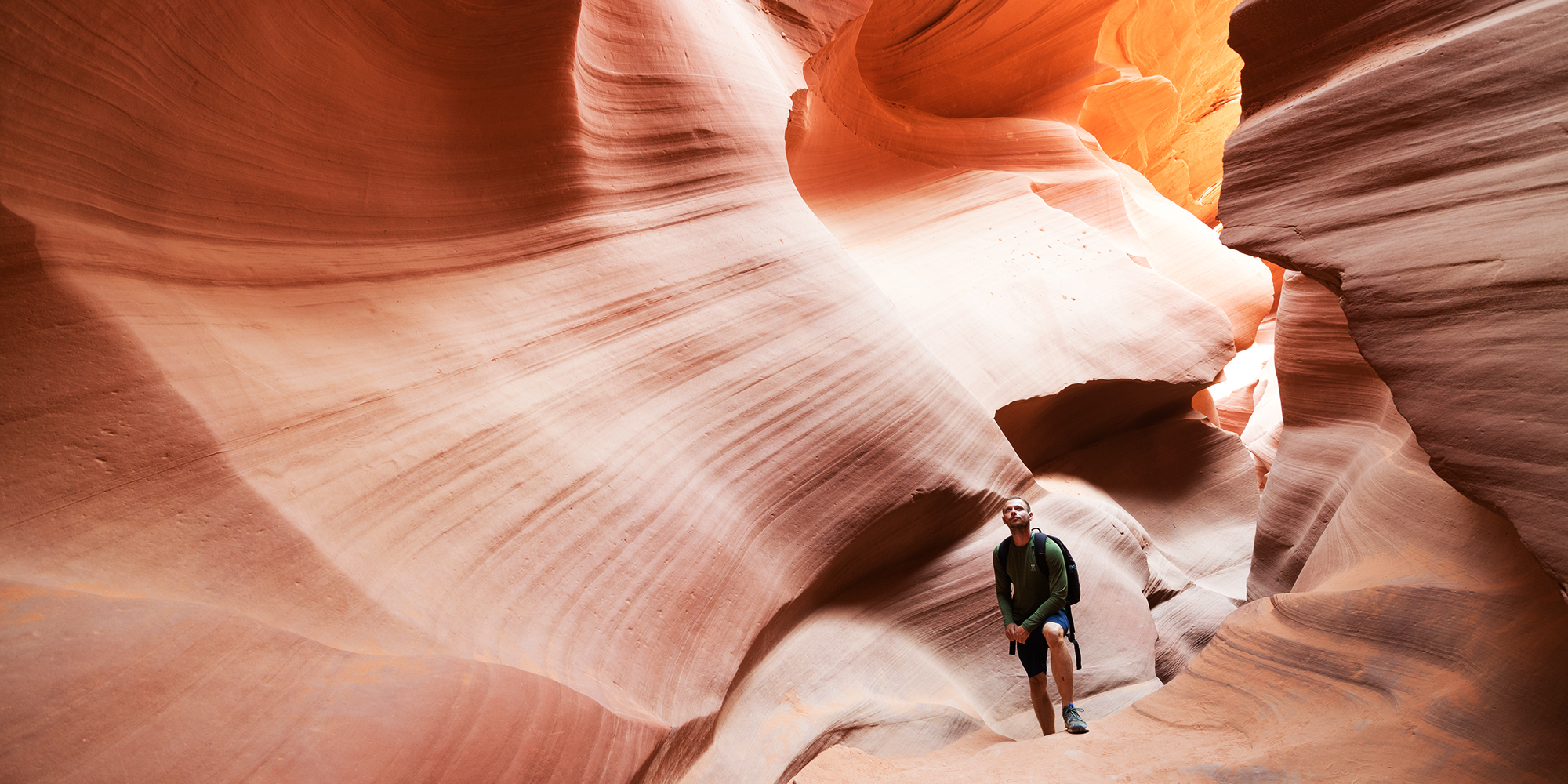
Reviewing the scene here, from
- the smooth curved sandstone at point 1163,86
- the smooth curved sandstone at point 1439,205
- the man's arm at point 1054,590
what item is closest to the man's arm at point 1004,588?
the man's arm at point 1054,590

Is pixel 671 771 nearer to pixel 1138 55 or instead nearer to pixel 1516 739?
pixel 1516 739

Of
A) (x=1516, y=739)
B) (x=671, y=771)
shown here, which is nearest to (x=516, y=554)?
(x=671, y=771)

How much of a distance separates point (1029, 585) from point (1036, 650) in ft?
1.17

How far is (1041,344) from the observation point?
6.48 metres

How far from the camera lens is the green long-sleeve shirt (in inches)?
153

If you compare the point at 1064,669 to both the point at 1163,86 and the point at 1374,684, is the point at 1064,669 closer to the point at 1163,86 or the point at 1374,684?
the point at 1374,684

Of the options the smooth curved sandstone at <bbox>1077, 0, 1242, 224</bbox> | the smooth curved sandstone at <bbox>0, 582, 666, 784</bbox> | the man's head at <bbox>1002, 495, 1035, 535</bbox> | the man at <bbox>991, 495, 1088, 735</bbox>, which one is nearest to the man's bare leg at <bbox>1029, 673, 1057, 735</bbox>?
the man at <bbox>991, 495, 1088, 735</bbox>

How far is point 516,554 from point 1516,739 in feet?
12.4

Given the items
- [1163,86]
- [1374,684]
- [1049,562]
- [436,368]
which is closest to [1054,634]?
[1049,562]

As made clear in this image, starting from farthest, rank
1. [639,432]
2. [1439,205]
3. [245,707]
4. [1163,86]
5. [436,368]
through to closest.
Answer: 1. [1163,86]
2. [639,432]
3. [436,368]
4. [1439,205]
5. [245,707]

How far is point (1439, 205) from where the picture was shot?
311 centimetres

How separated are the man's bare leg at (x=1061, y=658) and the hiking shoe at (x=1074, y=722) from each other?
4 centimetres

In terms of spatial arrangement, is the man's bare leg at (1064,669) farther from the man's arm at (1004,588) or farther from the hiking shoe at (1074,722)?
the man's arm at (1004,588)

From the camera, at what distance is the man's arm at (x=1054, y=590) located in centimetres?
387
